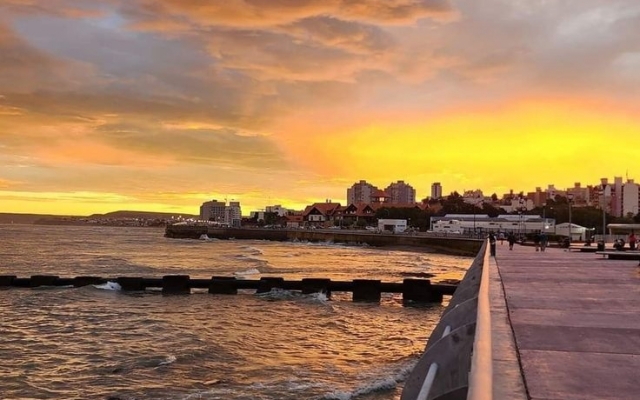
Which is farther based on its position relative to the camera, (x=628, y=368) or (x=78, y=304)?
(x=78, y=304)

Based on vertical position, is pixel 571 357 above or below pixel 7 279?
above

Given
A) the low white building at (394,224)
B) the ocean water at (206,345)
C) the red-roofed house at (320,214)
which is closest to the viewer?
the ocean water at (206,345)

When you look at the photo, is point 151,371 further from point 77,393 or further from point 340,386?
point 340,386

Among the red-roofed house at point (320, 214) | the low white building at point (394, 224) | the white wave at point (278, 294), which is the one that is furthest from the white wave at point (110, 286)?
the red-roofed house at point (320, 214)

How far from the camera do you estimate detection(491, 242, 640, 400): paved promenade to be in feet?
15.0

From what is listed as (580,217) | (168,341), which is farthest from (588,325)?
(580,217)

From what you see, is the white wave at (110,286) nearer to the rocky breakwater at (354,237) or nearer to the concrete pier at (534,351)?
the concrete pier at (534,351)

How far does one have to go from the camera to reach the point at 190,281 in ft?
94.8

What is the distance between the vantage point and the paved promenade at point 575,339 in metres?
4.58

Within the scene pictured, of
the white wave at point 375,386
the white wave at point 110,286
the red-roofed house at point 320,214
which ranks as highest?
the red-roofed house at point 320,214

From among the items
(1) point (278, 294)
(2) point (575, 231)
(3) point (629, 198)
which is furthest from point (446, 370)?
(3) point (629, 198)

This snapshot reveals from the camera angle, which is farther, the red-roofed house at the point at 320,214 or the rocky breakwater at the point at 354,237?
the red-roofed house at the point at 320,214

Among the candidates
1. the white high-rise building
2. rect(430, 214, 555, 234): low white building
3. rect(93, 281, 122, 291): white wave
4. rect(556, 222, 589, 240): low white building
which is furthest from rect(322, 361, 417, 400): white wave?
the white high-rise building

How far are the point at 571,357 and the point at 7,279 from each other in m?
31.3
